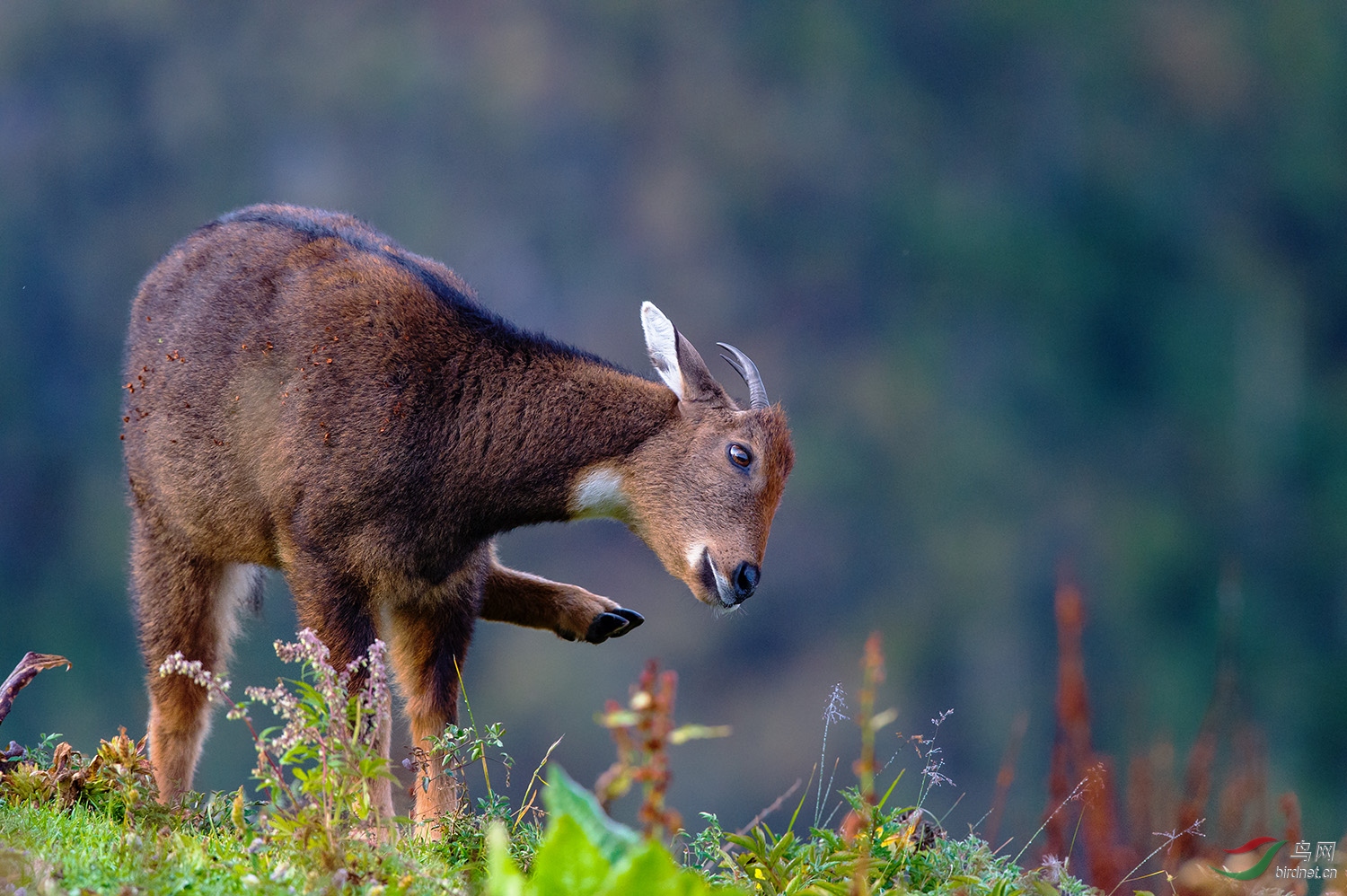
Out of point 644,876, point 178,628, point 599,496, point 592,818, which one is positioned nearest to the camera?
point 644,876

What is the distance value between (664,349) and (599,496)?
2.27 ft

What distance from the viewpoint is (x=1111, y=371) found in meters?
34.5

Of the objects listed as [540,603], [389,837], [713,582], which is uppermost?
[713,582]

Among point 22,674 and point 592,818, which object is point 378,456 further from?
point 592,818

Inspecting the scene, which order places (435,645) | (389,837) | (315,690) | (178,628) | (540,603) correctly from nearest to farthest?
(315,690) < (389,837) < (435,645) < (178,628) < (540,603)

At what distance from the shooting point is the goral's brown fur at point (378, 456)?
18.9 feet

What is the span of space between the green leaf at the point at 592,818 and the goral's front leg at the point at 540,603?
3.07 m

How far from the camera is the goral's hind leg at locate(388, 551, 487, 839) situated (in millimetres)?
6188

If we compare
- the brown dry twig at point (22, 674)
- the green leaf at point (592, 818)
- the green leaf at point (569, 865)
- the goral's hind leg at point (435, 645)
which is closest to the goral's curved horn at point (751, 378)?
the goral's hind leg at point (435, 645)

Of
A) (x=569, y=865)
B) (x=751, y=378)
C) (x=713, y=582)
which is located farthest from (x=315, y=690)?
(x=751, y=378)

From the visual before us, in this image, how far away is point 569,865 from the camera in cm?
320

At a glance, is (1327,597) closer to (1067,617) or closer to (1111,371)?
(1111,371)

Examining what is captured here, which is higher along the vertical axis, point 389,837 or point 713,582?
point 713,582

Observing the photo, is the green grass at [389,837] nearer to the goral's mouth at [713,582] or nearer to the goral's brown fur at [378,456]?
the goral's brown fur at [378,456]
